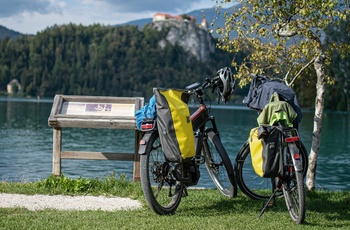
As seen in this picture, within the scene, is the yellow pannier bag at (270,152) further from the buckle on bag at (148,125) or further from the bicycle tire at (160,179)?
the buckle on bag at (148,125)

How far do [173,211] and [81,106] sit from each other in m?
3.52

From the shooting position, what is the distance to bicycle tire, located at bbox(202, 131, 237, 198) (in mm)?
8250

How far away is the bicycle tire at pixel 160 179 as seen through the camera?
7.20 metres

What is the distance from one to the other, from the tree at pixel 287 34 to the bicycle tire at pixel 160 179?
2.73 metres

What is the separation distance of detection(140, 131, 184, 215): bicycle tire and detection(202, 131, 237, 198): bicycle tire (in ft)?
3.07

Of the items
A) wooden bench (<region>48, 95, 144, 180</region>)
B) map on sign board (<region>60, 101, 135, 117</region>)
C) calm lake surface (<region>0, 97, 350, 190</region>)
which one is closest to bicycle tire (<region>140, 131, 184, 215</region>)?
wooden bench (<region>48, 95, 144, 180</region>)

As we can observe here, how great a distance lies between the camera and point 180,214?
741cm

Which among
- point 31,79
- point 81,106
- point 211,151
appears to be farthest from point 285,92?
point 31,79

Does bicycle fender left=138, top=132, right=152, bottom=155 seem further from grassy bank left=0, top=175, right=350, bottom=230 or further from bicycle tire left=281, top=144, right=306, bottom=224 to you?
bicycle tire left=281, top=144, right=306, bottom=224

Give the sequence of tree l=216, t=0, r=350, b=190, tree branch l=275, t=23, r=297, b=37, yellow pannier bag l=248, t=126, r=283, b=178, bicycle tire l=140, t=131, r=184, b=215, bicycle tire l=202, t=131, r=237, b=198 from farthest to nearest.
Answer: tree branch l=275, t=23, r=297, b=37
tree l=216, t=0, r=350, b=190
bicycle tire l=202, t=131, r=237, b=198
bicycle tire l=140, t=131, r=184, b=215
yellow pannier bag l=248, t=126, r=283, b=178

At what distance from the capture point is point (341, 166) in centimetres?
2752

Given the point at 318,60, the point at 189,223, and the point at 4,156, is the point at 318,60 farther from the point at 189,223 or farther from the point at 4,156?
the point at 4,156

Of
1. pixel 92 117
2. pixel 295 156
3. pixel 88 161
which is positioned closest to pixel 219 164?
pixel 295 156

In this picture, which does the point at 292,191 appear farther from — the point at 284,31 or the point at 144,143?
the point at 284,31
